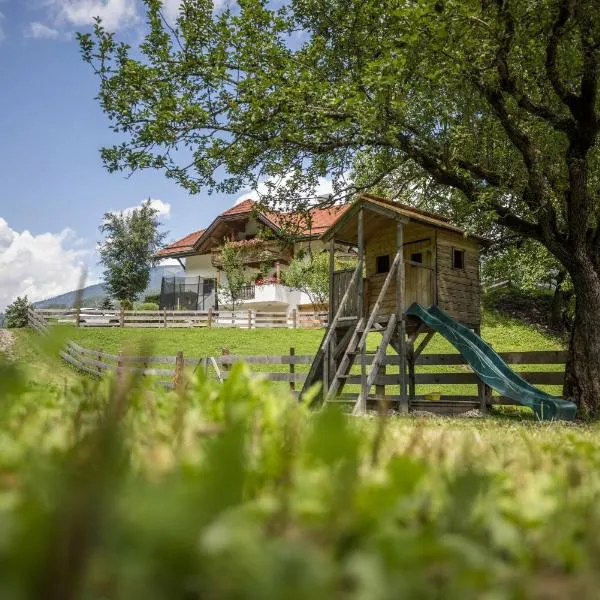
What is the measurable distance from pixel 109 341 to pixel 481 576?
29.4 meters

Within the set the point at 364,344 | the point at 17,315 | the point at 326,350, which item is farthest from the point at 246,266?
the point at 364,344

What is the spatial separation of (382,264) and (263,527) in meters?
16.5

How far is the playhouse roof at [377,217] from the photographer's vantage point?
584 inches

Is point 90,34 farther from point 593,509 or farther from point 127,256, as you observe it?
point 127,256

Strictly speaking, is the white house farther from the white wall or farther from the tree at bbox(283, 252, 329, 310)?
the tree at bbox(283, 252, 329, 310)

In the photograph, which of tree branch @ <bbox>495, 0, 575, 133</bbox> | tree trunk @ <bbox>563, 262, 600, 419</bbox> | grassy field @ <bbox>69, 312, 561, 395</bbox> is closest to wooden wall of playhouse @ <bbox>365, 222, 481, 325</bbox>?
tree trunk @ <bbox>563, 262, 600, 419</bbox>

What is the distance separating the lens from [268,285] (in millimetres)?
41469

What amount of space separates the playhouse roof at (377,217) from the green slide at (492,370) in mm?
2071

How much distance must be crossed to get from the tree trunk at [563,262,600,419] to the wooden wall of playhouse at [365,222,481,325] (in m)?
3.67

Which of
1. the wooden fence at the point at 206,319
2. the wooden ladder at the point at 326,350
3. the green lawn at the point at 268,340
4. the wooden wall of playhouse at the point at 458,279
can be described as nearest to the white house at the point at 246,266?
the wooden fence at the point at 206,319

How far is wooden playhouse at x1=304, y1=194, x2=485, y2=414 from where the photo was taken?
1498 cm

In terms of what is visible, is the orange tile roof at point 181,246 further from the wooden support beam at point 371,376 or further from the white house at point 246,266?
the wooden support beam at point 371,376

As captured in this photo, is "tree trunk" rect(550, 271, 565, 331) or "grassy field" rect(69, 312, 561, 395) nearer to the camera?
"grassy field" rect(69, 312, 561, 395)

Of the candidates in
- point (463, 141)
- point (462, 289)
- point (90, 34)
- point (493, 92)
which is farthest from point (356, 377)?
point (90, 34)
